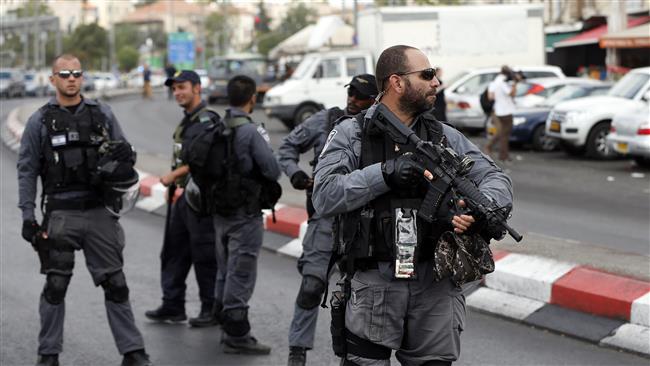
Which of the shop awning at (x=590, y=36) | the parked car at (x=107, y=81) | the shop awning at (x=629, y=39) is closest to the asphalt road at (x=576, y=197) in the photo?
the shop awning at (x=629, y=39)

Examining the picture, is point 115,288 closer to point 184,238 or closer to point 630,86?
point 184,238

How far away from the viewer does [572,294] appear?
7.80 metres

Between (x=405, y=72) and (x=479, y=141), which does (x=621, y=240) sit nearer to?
(x=405, y=72)

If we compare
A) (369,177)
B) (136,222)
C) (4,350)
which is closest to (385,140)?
(369,177)

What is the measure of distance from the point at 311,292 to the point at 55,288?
4.97 ft

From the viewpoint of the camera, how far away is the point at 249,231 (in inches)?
280

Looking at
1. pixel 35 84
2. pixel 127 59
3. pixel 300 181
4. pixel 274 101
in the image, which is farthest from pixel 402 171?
pixel 127 59

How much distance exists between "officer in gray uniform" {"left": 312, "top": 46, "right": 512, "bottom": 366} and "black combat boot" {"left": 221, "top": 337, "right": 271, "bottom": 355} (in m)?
2.74

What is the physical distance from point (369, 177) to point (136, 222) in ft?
29.7

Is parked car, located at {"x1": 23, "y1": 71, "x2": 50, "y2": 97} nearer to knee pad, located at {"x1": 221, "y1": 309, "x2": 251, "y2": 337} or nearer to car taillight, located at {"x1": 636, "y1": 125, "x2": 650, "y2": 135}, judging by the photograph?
car taillight, located at {"x1": 636, "y1": 125, "x2": 650, "y2": 135}

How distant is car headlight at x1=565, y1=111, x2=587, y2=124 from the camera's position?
19.3 metres

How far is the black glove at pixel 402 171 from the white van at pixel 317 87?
73.0 feet

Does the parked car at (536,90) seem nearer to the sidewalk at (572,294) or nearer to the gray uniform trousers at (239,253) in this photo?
the sidewalk at (572,294)

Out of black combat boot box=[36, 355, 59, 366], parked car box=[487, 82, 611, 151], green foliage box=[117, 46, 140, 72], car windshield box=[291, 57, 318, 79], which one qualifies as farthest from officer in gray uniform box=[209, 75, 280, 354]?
green foliage box=[117, 46, 140, 72]
